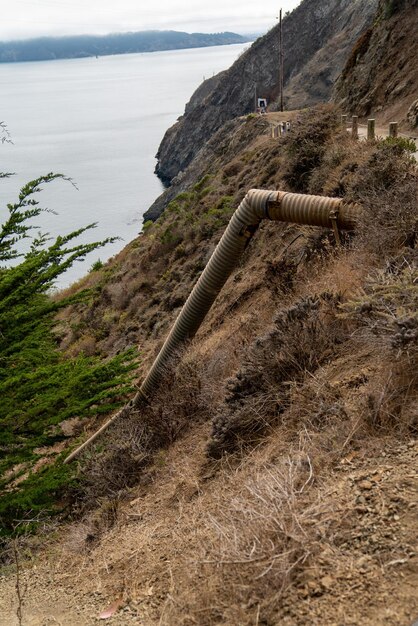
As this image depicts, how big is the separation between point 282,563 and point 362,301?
322 cm

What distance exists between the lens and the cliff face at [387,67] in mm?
29453

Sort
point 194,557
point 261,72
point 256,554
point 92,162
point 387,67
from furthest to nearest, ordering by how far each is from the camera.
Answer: point 92,162 < point 261,72 < point 387,67 < point 194,557 < point 256,554

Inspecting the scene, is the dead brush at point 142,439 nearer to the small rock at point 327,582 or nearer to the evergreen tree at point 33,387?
the evergreen tree at point 33,387

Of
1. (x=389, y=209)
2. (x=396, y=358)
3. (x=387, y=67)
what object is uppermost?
(x=387, y=67)

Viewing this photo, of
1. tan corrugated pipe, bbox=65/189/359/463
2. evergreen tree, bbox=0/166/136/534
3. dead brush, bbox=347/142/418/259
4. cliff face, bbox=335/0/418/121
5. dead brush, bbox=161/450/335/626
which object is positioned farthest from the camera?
cliff face, bbox=335/0/418/121

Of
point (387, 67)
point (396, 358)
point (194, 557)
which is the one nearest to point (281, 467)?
point (194, 557)

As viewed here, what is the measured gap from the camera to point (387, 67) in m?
32.1

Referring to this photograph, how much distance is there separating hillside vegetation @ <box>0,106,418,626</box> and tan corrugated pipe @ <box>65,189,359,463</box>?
1.37 feet

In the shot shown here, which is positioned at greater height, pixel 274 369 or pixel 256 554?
pixel 256 554

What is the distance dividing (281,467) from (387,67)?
31272 mm

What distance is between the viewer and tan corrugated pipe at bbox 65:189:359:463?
446 inches

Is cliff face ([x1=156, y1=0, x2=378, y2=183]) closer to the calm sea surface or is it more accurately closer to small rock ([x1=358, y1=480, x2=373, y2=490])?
the calm sea surface

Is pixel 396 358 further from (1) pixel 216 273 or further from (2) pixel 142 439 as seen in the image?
(1) pixel 216 273

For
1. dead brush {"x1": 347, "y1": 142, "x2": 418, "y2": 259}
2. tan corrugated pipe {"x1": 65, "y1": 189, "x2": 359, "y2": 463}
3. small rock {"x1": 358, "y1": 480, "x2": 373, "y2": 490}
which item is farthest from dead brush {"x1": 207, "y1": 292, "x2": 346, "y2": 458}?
tan corrugated pipe {"x1": 65, "y1": 189, "x2": 359, "y2": 463}
